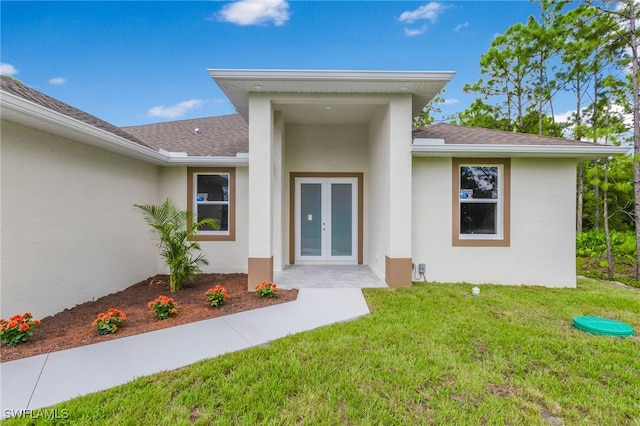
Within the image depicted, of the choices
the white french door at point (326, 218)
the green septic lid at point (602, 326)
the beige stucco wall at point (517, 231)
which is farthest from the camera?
the white french door at point (326, 218)

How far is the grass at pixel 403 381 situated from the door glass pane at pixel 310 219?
4.40m

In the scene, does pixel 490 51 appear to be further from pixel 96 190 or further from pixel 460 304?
pixel 96 190

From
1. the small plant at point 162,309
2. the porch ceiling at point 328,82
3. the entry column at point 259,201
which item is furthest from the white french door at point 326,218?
the small plant at point 162,309

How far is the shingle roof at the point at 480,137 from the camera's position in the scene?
270 inches

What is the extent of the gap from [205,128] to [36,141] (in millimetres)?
6365

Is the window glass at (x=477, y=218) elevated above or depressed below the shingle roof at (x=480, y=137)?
below

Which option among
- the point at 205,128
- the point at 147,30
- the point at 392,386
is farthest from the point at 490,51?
the point at 392,386

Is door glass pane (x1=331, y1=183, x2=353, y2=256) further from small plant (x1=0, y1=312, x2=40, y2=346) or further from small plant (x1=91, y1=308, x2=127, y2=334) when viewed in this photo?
small plant (x1=0, y1=312, x2=40, y2=346)

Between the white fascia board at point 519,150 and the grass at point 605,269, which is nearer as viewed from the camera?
the white fascia board at point 519,150

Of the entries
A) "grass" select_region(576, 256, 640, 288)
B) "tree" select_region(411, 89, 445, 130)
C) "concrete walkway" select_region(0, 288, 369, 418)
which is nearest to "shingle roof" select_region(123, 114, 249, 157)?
"concrete walkway" select_region(0, 288, 369, 418)

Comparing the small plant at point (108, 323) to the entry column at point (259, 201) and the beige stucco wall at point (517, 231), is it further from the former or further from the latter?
the beige stucco wall at point (517, 231)

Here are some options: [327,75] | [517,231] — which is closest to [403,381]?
[327,75]

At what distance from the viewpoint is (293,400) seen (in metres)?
2.53

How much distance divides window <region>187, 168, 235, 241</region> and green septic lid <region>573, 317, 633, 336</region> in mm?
7302
